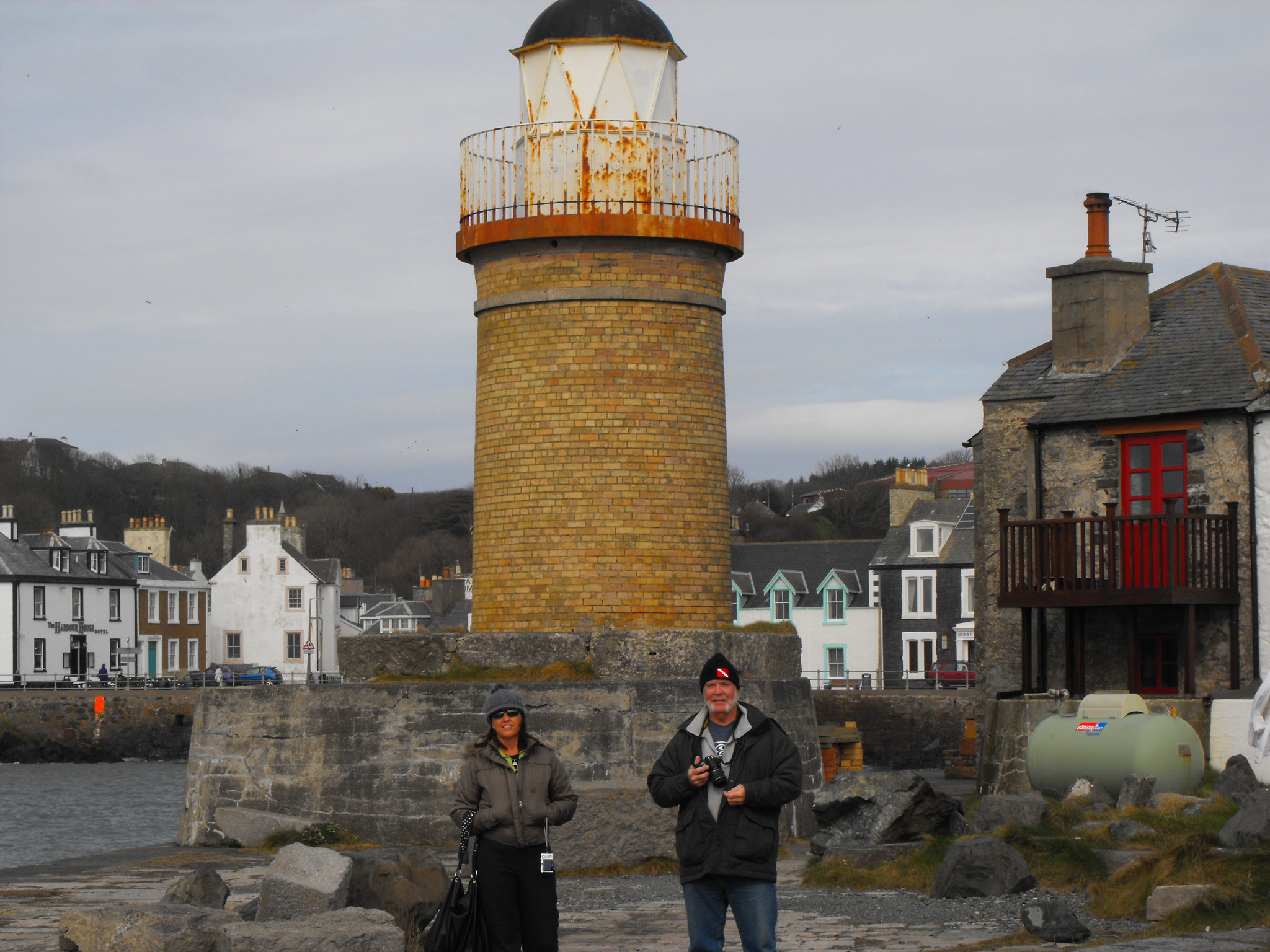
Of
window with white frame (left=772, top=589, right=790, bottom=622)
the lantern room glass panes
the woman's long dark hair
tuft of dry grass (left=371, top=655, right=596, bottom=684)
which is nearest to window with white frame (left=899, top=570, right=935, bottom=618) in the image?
window with white frame (left=772, top=589, right=790, bottom=622)

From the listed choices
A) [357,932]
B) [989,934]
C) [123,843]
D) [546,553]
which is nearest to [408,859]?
[357,932]

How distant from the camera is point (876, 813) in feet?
40.9

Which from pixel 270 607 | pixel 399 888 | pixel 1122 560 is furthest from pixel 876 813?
pixel 270 607

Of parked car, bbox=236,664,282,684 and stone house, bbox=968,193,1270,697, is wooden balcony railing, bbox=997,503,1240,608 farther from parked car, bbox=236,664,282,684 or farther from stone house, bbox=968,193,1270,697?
parked car, bbox=236,664,282,684

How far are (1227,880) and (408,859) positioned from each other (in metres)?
4.82

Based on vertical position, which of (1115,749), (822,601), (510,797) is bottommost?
(1115,749)

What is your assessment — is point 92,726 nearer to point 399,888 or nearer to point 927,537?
point 927,537

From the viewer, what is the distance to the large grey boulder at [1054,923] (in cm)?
897

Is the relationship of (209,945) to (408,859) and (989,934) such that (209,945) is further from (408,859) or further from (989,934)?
(989,934)

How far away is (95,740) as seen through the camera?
50.7 m

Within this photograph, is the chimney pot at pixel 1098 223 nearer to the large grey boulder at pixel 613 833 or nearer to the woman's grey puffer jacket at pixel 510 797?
the large grey boulder at pixel 613 833

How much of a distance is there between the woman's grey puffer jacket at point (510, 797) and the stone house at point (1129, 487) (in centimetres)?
1227

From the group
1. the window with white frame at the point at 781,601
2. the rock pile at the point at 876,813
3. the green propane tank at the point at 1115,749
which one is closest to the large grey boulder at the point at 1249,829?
the rock pile at the point at 876,813

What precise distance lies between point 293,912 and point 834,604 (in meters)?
45.3
